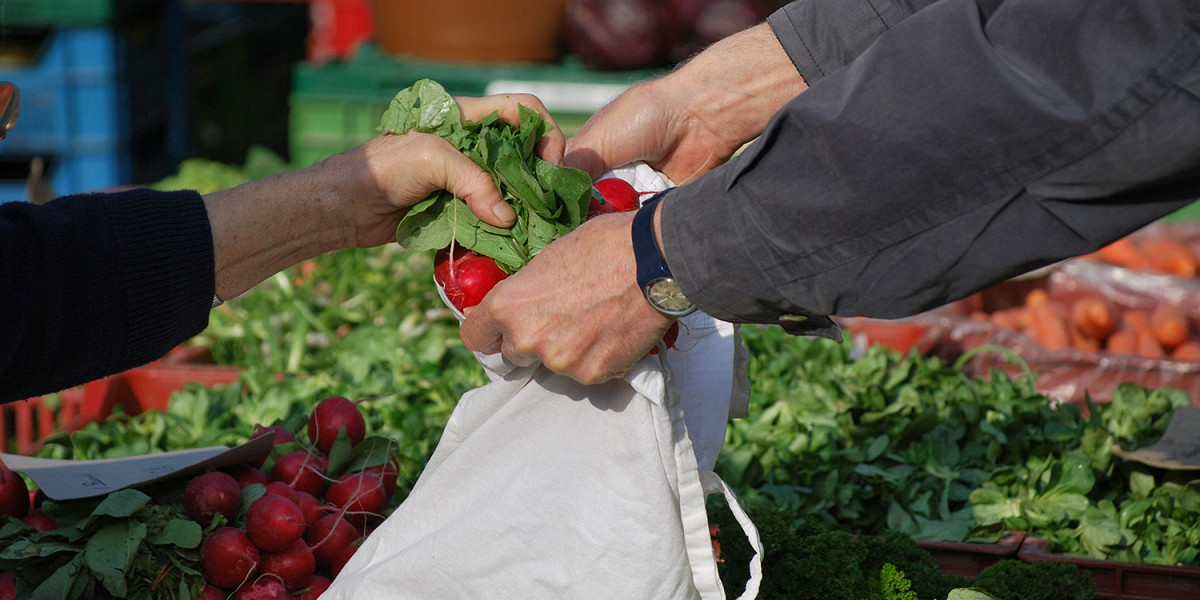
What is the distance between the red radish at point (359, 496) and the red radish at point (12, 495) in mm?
556

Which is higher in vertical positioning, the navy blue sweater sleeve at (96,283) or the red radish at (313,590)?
the navy blue sweater sleeve at (96,283)

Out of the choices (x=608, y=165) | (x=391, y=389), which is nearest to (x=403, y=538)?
(x=608, y=165)

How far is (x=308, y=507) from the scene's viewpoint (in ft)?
6.22

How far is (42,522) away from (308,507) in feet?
1.55

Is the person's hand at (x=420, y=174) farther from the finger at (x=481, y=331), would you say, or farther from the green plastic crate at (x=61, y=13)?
the green plastic crate at (x=61, y=13)

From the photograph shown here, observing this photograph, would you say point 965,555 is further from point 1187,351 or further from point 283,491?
point 1187,351

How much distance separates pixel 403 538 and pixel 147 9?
450 cm

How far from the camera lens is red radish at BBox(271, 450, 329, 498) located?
6.48 ft

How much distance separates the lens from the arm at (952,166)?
3.92ft

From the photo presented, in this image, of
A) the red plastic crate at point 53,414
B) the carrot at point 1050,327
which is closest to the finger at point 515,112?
the red plastic crate at point 53,414

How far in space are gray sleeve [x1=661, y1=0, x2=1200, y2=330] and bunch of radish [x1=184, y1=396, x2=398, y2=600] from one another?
92cm

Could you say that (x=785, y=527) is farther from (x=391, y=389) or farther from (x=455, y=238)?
(x=391, y=389)

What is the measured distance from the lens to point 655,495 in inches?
56.1

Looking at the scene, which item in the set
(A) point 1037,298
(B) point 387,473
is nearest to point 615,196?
(B) point 387,473
